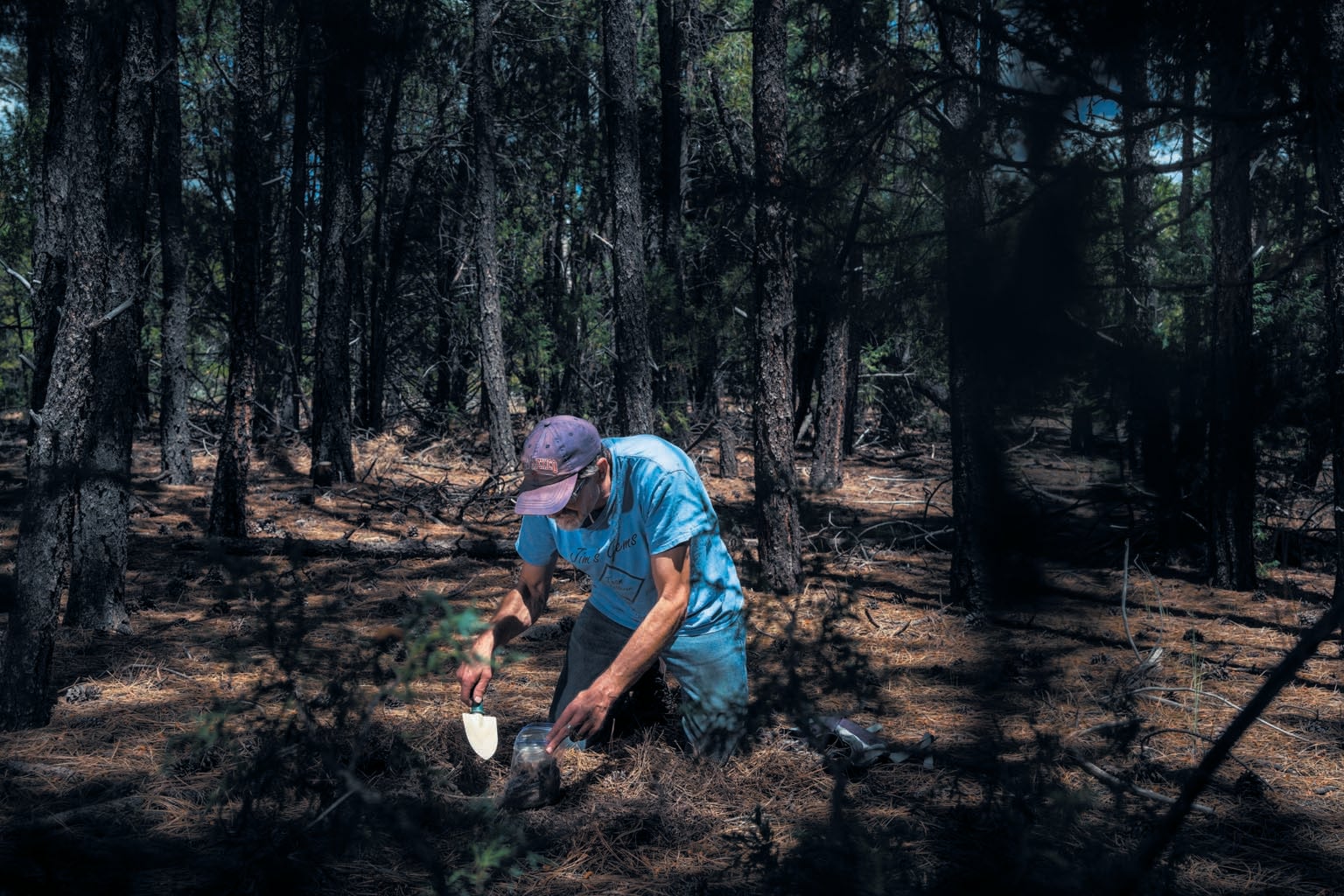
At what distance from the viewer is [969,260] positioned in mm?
2352

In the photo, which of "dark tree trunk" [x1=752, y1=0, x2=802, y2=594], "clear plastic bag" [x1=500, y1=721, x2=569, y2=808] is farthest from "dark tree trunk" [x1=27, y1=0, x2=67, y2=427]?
"dark tree trunk" [x1=752, y1=0, x2=802, y2=594]

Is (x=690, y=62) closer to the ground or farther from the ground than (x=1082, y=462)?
farther from the ground

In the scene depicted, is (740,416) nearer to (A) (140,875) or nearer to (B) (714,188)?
(B) (714,188)

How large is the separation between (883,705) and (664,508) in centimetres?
216

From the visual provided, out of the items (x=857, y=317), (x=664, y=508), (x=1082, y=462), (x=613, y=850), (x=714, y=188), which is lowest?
(x=613, y=850)

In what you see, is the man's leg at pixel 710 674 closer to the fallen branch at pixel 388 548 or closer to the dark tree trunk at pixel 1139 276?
the dark tree trunk at pixel 1139 276

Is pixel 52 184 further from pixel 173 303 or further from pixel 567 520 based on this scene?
pixel 173 303

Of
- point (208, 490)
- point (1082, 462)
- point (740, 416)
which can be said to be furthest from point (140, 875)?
point (740, 416)

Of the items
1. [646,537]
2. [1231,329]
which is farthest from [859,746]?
[1231,329]

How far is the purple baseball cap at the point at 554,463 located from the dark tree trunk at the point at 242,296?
522 centimetres

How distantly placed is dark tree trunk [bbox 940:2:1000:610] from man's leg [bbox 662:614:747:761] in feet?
4.07

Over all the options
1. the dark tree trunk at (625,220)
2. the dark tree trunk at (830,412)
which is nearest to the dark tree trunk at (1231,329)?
the dark tree trunk at (830,412)

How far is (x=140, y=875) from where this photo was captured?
2973mm

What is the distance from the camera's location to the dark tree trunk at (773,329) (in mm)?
6883
